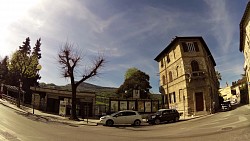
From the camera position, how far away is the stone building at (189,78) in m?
32.2

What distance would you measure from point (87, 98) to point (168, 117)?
12.9m

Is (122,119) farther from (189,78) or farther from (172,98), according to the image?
(172,98)

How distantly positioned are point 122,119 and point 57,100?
13383 mm

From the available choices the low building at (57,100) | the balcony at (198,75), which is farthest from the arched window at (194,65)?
the low building at (57,100)

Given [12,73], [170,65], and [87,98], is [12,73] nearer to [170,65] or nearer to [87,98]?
[87,98]

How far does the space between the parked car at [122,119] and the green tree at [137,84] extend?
31226 millimetres

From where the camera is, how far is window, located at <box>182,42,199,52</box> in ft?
113

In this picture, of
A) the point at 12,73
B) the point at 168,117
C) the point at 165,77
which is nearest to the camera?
the point at 168,117

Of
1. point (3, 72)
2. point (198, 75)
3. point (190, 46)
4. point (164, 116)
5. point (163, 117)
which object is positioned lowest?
point (163, 117)

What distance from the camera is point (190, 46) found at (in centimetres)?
3494

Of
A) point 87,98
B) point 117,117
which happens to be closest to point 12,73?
point 87,98

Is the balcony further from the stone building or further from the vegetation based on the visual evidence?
the vegetation

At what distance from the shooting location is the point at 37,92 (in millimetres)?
32844

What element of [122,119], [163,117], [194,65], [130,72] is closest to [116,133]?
[122,119]
